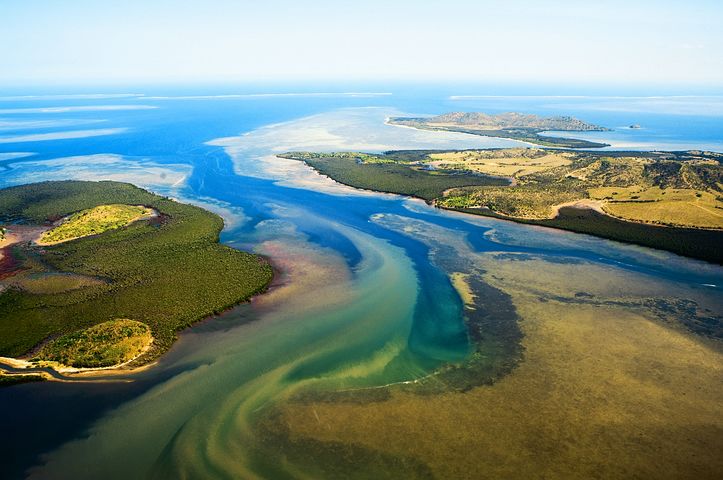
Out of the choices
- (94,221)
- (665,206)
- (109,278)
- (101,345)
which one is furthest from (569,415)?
(94,221)

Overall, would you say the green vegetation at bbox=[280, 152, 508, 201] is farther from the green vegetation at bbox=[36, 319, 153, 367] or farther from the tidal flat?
the green vegetation at bbox=[36, 319, 153, 367]

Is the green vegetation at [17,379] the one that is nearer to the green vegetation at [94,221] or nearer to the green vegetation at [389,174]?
the green vegetation at [94,221]

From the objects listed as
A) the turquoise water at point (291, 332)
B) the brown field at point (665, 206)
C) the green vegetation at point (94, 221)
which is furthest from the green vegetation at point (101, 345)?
the brown field at point (665, 206)

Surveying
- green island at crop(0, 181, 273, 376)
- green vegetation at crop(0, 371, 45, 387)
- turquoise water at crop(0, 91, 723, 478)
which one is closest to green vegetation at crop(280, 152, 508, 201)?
turquoise water at crop(0, 91, 723, 478)

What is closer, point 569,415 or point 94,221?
point 569,415

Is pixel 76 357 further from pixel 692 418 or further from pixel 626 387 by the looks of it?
pixel 692 418

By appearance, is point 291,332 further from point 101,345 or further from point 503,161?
point 503,161
